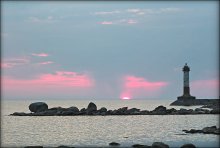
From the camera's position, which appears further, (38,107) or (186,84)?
(186,84)

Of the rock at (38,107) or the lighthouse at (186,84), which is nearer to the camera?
the rock at (38,107)

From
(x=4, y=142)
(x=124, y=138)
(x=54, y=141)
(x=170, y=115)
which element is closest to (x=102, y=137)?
(x=124, y=138)

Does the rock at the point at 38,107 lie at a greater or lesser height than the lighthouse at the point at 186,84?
lesser

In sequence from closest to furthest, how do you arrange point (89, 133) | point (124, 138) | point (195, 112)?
point (124, 138) < point (89, 133) < point (195, 112)

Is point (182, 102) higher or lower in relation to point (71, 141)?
higher

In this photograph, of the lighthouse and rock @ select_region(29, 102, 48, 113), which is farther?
the lighthouse

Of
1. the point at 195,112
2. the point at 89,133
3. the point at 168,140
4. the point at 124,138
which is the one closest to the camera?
the point at 168,140

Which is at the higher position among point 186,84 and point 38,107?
point 186,84

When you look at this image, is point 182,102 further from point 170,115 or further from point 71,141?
point 71,141

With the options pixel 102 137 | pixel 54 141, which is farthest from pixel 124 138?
pixel 54 141

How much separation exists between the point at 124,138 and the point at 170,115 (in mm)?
36825

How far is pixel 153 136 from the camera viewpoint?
42219 mm

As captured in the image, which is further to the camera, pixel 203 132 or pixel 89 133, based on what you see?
pixel 89 133

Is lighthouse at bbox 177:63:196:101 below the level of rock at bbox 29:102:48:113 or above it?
above
